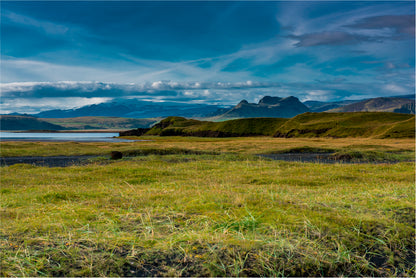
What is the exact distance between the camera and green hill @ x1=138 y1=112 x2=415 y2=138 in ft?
385

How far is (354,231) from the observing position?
7.78m

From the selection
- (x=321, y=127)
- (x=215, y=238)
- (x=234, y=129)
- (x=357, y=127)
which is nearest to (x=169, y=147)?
(x=215, y=238)

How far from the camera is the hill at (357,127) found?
364 feet

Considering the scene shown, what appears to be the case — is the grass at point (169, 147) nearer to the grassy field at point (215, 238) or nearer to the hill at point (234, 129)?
the grassy field at point (215, 238)

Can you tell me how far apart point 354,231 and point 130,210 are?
261 inches

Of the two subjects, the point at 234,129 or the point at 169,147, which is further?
the point at 234,129

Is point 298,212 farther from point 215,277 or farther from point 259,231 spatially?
point 215,277

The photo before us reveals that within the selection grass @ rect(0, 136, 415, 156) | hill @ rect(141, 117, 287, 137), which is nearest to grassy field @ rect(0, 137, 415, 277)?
grass @ rect(0, 136, 415, 156)

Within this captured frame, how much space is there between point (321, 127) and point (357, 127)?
1675 centimetres

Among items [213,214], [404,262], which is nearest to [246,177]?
[213,214]

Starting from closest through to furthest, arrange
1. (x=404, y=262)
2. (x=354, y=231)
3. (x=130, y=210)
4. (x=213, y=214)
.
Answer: (x=404, y=262), (x=354, y=231), (x=213, y=214), (x=130, y=210)

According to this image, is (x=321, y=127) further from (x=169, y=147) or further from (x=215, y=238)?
(x=215, y=238)

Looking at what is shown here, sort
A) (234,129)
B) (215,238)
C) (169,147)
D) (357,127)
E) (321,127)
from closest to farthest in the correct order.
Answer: (215,238)
(169,147)
(357,127)
(321,127)
(234,129)

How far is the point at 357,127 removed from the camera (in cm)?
13200
